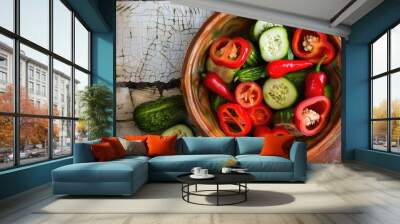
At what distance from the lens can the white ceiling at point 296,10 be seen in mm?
7199

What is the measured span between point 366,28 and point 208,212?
629 cm

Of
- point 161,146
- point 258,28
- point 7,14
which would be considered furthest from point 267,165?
point 7,14

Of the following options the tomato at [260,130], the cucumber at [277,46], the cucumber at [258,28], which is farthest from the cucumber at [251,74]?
the tomato at [260,130]

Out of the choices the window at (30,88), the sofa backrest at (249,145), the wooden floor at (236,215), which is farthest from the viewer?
the sofa backrest at (249,145)

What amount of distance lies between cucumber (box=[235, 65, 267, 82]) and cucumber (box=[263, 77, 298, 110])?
23 centimetres

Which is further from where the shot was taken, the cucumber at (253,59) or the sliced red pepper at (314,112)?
the cucumber at (253,59)

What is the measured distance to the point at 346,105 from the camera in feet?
28.9

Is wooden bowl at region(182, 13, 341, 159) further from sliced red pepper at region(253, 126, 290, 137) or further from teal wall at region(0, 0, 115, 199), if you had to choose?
teal wall at region(0, 0, 115, 199)

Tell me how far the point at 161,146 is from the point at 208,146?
81 cm

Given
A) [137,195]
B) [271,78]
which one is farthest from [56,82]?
[271,78]

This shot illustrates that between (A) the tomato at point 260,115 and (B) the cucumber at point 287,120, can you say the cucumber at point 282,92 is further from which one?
(A) the tomato at point 260,115

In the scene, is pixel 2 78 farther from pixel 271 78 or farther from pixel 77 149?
pixel 271 78

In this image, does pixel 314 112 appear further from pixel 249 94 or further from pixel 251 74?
pixel 251 74

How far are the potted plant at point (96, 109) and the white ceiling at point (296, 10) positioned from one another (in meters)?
2.42
